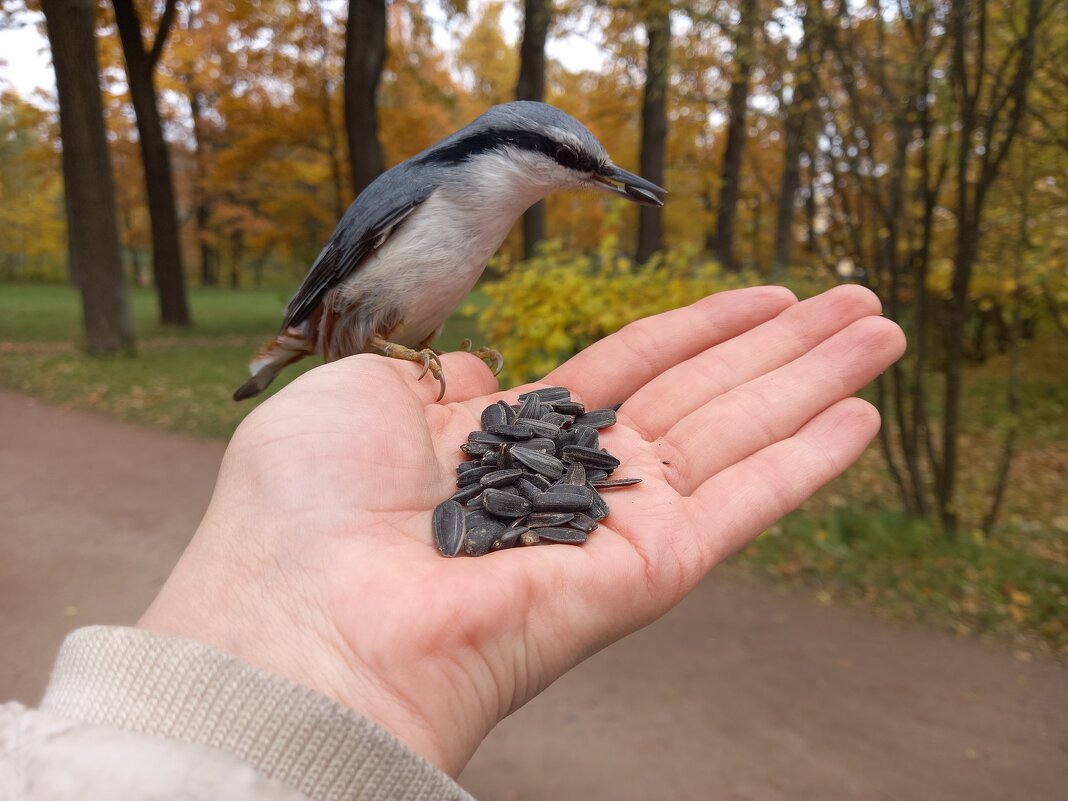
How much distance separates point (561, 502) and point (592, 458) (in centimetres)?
34

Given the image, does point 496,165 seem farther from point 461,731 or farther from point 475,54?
point 475,54

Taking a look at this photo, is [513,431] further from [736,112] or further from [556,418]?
[736,112]

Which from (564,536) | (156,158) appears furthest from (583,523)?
(156,158)

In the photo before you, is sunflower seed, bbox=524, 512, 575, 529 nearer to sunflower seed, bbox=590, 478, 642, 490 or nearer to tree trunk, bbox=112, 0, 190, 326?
sunflower seed, bbox=590, 478, 642, 490

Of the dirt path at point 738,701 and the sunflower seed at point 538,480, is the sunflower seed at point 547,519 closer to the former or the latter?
the sunflower seed at point 538,480

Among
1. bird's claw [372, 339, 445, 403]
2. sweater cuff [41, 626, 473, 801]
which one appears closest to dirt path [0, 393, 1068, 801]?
bird's claw [372, 339, 445, 403]

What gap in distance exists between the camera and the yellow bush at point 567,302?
4844 mm

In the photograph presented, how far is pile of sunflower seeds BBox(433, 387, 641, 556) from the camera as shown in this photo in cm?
175

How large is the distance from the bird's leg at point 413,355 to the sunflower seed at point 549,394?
0.33 m

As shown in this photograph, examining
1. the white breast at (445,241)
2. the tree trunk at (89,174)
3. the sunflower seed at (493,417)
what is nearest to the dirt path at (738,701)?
the sunflower seed at (493,417)

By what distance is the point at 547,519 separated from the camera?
181 cm

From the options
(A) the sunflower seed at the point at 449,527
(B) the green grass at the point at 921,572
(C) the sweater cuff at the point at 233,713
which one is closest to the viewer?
(C) the sweater cuff at the point at 233,713

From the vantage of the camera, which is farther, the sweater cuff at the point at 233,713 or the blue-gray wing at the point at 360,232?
the blue-gray wing at the point at 360,232

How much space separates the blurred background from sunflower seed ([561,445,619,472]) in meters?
2.52
